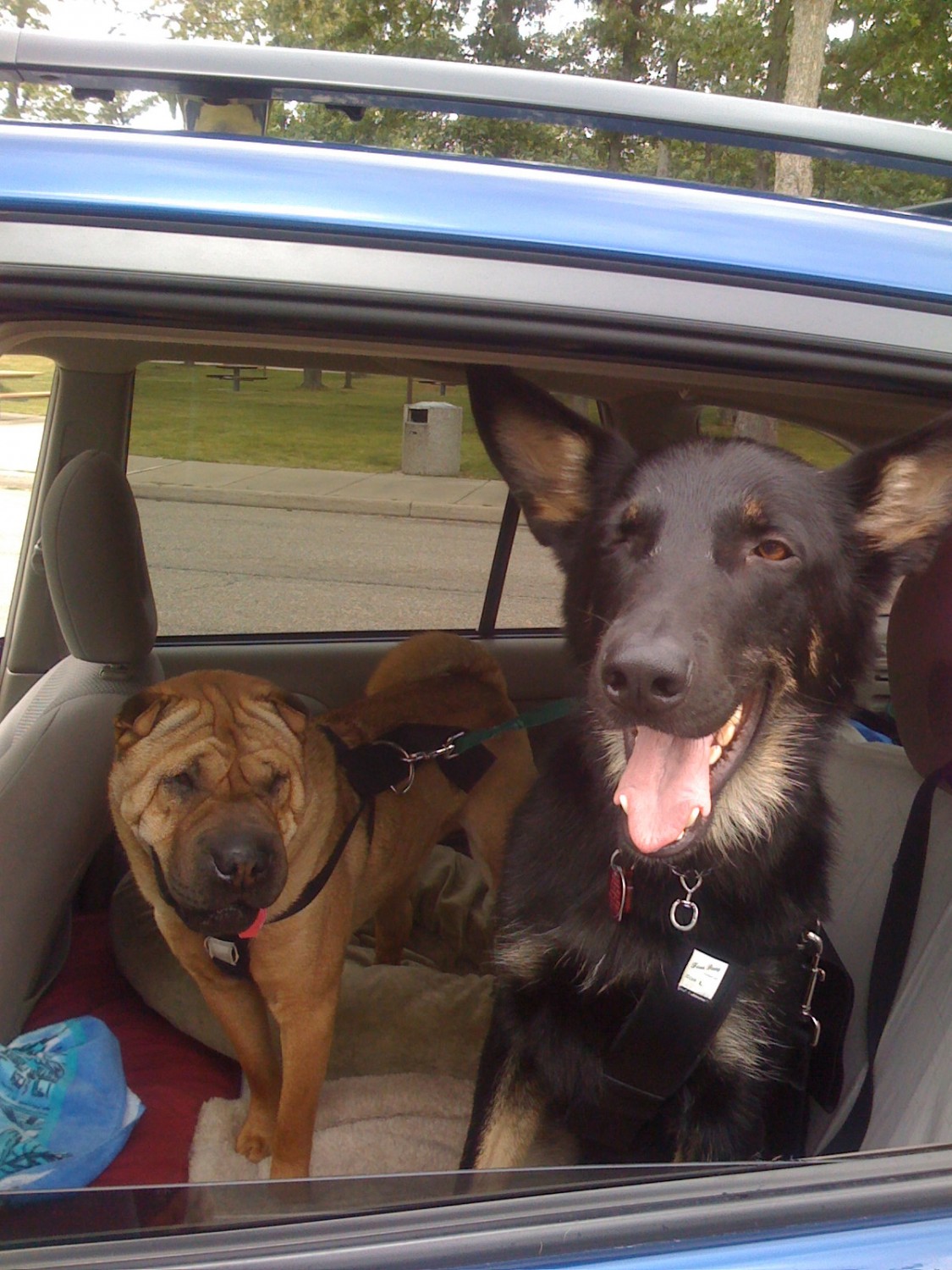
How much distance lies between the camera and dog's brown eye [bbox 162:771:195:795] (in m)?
2.47

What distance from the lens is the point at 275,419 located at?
327 centimetres

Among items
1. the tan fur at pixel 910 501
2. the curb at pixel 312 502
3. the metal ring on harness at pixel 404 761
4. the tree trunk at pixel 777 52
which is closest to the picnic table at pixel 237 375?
the curb at pixel 312 502

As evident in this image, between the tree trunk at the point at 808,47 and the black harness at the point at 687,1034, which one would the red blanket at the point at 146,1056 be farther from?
the tree trunk at the point at 808,47

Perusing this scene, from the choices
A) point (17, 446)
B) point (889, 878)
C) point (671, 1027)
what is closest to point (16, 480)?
point (17, 446)

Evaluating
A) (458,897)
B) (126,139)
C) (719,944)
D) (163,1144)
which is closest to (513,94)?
(126,139)

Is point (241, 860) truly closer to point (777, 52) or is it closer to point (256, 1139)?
point (256, 1139)

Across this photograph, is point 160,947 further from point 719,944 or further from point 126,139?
point 126,139

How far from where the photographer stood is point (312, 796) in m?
2.71

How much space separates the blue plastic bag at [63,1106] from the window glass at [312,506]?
4.80 ft

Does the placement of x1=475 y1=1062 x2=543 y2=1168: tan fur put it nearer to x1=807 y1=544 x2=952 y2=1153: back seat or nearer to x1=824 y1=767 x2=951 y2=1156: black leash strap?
x1=807 y1=544 x2=952 y2=1153: back seat

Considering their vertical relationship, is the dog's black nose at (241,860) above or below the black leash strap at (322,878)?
above

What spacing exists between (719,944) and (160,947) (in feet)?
5.44

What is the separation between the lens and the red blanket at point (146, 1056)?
7.54ft

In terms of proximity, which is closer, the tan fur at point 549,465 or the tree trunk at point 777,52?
the tan fur at point 549,465
